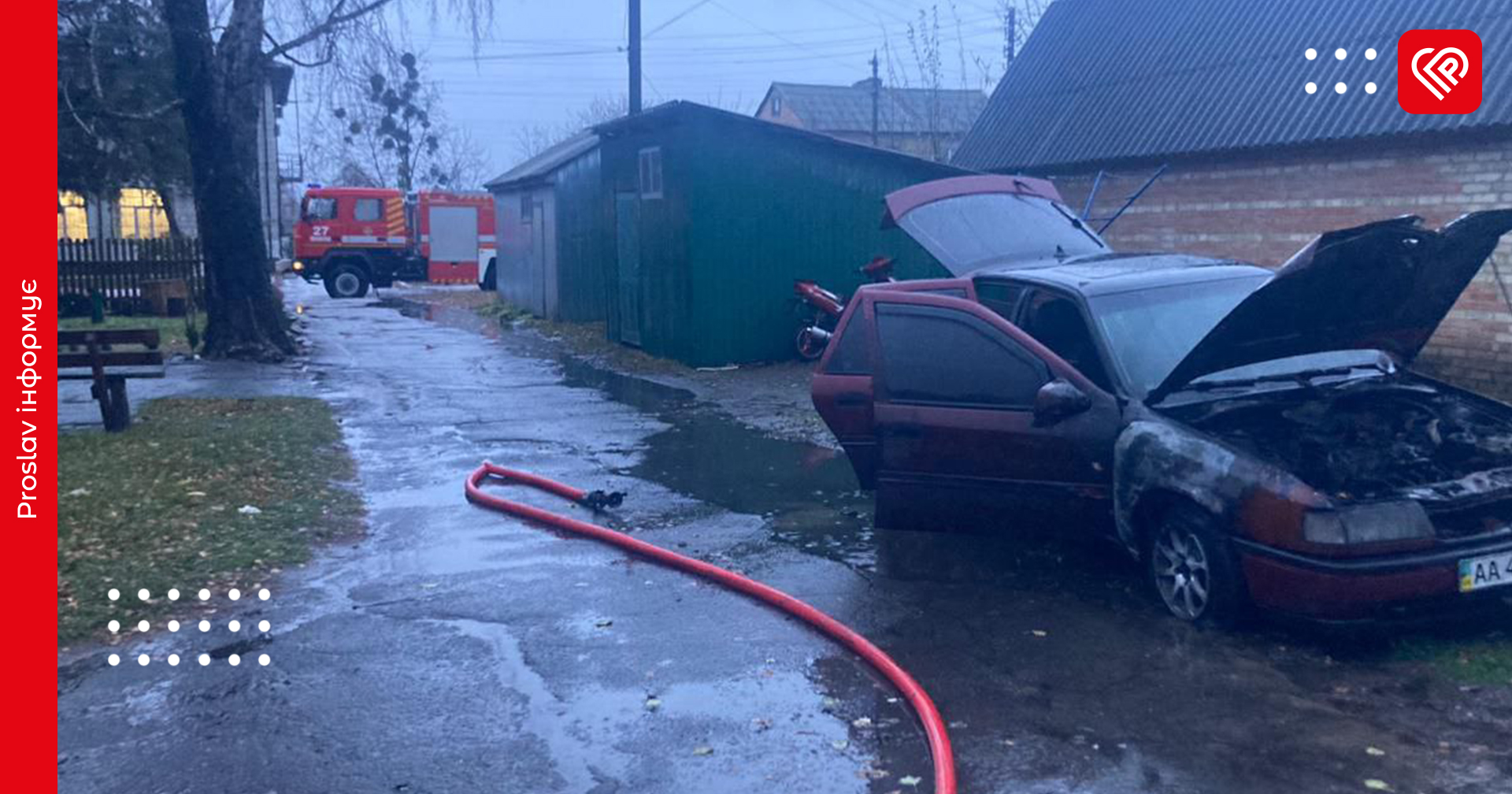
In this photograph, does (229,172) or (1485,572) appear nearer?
(1485,572)

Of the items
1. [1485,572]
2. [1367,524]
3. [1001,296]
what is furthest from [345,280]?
[1485,572]

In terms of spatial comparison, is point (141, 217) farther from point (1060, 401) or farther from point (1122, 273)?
point (1060, 401)

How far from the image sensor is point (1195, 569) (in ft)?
20.5

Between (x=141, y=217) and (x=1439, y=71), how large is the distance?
42821 mm

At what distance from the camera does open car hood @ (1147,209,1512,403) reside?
5.89 metres

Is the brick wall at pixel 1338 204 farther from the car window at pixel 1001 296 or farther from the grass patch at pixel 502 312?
the grass patch at pixel 502 312

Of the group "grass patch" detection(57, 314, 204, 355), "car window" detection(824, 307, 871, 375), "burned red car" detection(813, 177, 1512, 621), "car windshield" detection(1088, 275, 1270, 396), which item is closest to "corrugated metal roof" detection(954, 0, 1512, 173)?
"car windshield" detection(1088, 275, 1270, 396)

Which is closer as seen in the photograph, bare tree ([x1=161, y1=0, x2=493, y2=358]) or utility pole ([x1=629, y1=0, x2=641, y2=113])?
bare tree ([x1=161, y1=0, x2=493, y2=358])

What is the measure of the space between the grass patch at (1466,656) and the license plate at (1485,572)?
1.10 ft

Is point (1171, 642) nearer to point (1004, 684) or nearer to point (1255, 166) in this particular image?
point (1004, 684)

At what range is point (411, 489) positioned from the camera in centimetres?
1030

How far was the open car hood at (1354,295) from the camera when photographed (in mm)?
5891

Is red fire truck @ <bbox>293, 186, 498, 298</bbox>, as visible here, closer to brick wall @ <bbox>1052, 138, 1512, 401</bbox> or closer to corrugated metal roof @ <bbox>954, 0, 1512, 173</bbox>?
corrugated metal roof @ <bbox>954, 0, 1512, 173</bbox>

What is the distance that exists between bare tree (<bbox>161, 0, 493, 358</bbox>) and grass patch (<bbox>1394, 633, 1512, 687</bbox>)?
1681cm
